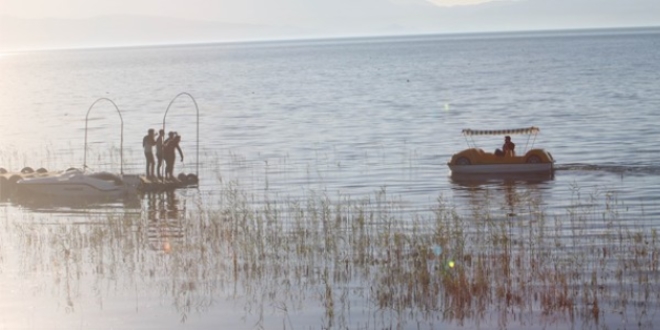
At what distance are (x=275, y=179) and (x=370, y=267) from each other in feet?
63.1

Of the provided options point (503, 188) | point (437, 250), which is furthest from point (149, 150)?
point (437, 250)

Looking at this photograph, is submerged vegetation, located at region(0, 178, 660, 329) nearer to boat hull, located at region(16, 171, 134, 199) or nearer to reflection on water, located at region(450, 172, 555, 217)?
reflection on water, located at region(450, 172, 555, 217)

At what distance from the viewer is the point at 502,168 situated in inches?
1647

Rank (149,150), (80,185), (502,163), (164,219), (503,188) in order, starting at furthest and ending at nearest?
1. (502,163)
2. (149,150)
3. (503,188)
4. (80,185)
5. (164,219)

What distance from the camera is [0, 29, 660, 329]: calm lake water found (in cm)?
2080

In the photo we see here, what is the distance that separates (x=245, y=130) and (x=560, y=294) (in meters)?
49.7

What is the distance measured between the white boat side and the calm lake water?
2.36 ft

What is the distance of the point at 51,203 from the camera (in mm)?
36375

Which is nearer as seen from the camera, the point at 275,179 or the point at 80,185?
the point at 80,185

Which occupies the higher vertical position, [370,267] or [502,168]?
[502,168]

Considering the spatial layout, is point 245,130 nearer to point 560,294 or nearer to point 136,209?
point 136,209

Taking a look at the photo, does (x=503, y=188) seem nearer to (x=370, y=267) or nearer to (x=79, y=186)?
(x=79, y=186)

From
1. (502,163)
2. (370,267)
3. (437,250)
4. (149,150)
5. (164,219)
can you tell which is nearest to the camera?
(370,267)

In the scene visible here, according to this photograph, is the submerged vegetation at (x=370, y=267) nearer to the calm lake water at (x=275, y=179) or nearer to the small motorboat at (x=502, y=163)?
the calm lake water at (x=275, y=179)
